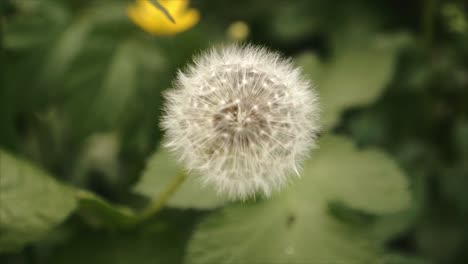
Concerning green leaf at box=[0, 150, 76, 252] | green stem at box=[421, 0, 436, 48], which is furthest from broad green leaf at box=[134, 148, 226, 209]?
green stem at box=[421, 0, 436, 48]

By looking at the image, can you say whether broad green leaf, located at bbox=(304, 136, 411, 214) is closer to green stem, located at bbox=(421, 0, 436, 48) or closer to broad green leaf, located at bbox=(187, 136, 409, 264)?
broad green leaf, located at bbox=(187, 136, 409, 264)

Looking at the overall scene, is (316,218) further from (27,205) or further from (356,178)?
(27,205)

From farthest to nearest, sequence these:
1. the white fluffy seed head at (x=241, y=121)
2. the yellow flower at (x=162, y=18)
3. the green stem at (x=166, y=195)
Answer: the yellow flower at (x=162, y=18), the green stem at (x=166, y=195), the white fluffy seed head at (x=241, y=121)

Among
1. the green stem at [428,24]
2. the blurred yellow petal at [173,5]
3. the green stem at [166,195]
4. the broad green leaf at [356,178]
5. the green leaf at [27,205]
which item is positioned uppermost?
→ the green stem at [428,24]

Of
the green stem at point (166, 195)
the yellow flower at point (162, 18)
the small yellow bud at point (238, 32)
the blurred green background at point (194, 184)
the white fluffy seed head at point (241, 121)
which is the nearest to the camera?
the white fluffy seed head at point (241, 121)

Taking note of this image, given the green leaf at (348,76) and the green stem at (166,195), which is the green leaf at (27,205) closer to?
the green stem at (166,195)

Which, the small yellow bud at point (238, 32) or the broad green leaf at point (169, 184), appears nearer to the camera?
the broad green leaf at point (169, 184)

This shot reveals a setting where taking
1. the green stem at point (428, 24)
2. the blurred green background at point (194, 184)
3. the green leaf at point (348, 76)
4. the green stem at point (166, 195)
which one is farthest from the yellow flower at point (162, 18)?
the green stem at point (428, 24)

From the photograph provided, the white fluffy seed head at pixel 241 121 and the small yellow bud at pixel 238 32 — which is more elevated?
the small yellow bud at pixel 238 32
